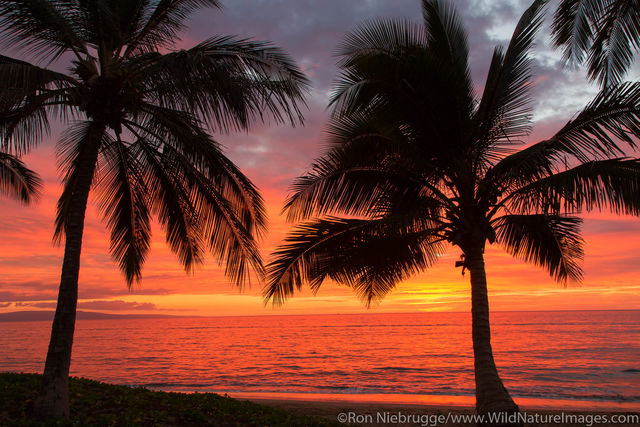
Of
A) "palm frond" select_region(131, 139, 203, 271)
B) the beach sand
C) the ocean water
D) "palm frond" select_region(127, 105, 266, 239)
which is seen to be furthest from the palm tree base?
the ocean water

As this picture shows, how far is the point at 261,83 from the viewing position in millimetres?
6277

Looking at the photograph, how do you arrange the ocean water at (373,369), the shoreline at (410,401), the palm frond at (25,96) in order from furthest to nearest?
the ocean water at (373,369)
the shoreline at (410,401)
the palm frond at (25,96)

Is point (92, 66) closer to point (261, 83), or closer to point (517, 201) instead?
point (261, 83)

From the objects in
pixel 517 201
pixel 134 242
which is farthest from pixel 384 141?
pixel 134 242

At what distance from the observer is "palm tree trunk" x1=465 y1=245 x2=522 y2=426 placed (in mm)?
7242

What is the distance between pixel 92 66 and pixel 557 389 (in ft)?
67.6

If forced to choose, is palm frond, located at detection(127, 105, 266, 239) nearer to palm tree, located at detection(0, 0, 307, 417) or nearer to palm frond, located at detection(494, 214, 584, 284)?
palm tree, located at detection(0, 0, 307, 417)

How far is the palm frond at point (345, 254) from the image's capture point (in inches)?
333

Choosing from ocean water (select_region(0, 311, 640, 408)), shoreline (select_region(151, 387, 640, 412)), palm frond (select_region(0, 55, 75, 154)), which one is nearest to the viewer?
palm frond (select_region(0, 55, 75, 154))

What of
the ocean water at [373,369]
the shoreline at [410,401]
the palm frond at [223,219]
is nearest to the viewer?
the palm frond at [223,219]

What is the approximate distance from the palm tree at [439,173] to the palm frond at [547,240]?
3cm

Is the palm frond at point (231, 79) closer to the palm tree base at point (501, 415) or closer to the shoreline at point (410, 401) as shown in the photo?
the palm tree base at point (501, 415)

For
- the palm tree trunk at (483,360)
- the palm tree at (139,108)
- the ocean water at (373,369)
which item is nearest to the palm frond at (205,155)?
the palm tree at (139,108)

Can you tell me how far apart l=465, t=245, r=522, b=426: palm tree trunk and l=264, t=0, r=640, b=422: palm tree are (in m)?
0.02
